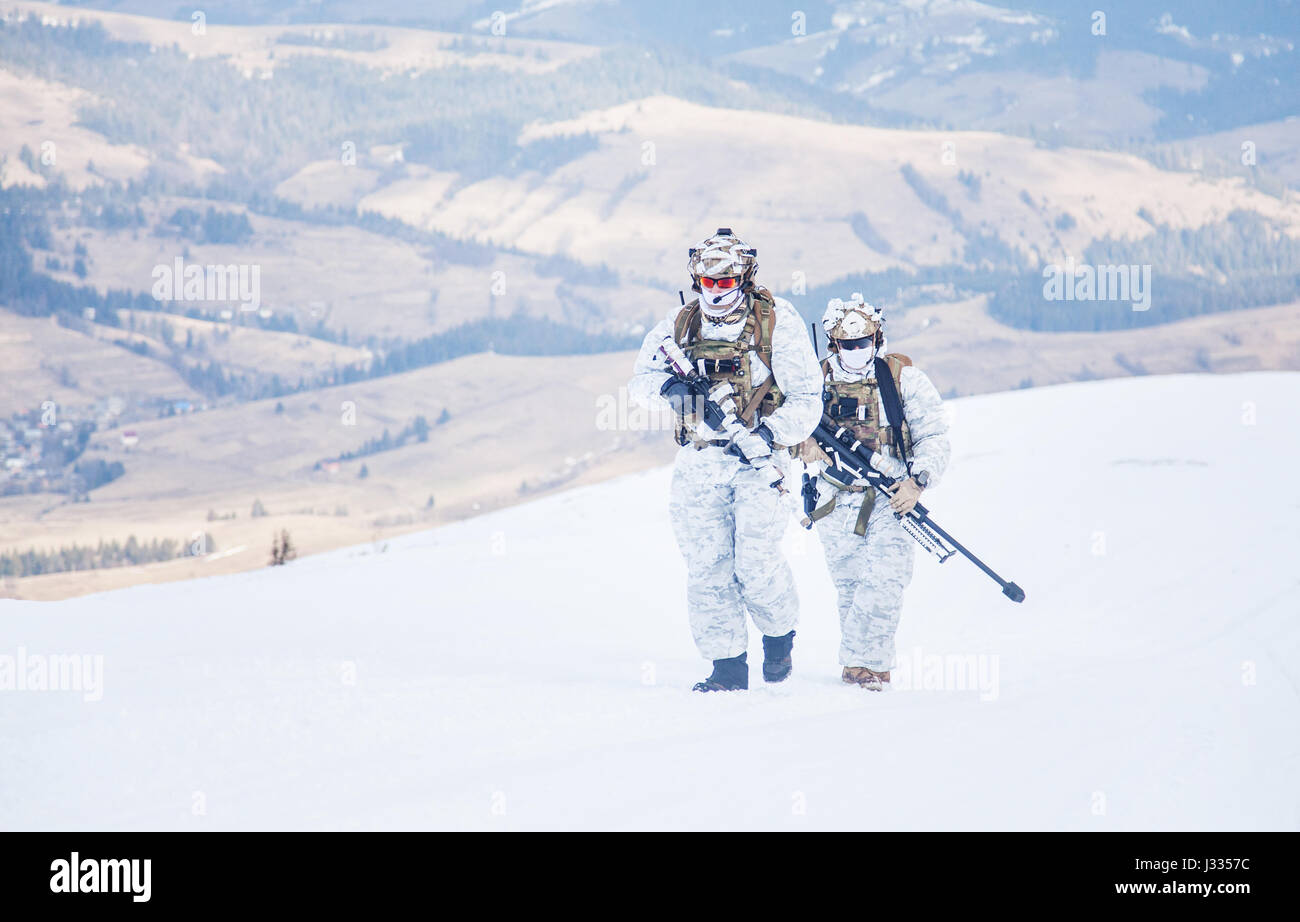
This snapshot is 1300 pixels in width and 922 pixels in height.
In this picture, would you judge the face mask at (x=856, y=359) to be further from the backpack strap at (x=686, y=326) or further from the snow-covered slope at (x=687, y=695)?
the snow-covered slope at (x=687, y=695)

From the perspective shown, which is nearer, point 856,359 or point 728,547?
point 728,547

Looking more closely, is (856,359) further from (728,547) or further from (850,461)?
(728,547)

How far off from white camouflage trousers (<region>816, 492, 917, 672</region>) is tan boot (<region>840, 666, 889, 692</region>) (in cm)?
3

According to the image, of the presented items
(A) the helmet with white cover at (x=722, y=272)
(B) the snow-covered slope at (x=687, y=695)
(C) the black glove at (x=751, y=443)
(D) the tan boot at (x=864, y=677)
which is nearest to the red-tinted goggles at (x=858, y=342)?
(A) the helmet with white cover at (x=722, y=272)

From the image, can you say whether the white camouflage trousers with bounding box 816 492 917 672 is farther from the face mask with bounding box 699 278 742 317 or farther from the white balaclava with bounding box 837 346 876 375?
the face mask with bounding box 699 278 742 317

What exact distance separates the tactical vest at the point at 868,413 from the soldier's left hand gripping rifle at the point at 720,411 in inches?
28.8

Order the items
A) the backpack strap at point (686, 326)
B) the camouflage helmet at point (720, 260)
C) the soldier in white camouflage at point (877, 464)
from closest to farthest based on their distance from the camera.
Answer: the camouflage helmet at point (720, 260) < the backpack strap at point (686, 326) < the soldier in white camouflage at point (877, 464)

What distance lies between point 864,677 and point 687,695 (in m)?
1.27

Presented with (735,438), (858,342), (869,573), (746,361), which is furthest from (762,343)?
(869,573)

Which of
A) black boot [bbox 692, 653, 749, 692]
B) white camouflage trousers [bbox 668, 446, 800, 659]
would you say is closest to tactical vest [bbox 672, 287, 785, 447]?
white camouflage trousers [bbox 668, 446, 800, 659]

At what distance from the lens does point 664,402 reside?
6883mm

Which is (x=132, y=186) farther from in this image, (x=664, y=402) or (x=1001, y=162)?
(x=664, y=402)

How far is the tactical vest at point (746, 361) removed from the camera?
267 inches

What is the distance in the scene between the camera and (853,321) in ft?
23.2
